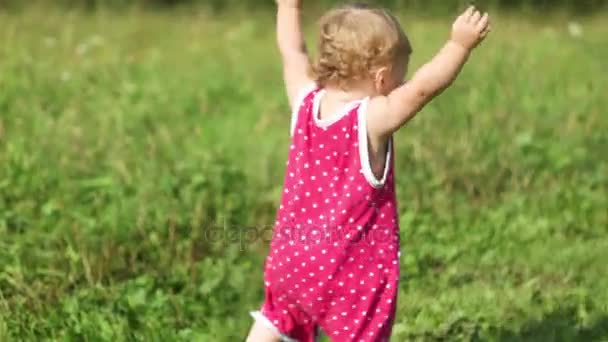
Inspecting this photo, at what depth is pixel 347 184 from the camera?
338 centimetres

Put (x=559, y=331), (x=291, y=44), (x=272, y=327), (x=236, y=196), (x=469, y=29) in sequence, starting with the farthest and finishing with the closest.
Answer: (x=236, y=196) → (x=559, y=331) → (x=291, y=44) → (x=272, y=327) → (x=469, y=29)

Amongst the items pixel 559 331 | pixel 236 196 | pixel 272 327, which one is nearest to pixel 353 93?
pixel 272 327

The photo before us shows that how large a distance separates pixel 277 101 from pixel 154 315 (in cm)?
323

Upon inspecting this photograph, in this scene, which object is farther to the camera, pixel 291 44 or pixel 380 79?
pixel 291 44

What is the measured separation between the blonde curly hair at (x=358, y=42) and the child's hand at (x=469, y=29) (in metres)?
0.21

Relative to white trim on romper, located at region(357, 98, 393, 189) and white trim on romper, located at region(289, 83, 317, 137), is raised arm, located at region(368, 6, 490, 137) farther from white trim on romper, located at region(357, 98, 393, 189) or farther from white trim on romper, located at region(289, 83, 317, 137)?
white trim on romper, located at region(289, 83, 317, 137)

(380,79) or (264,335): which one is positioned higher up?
(380,79)

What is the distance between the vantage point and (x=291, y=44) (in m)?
3.72

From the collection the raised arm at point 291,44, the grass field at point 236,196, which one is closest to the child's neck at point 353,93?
the raised arm at point 291,44

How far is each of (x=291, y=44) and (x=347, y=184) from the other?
588mm

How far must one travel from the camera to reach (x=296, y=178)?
345 cm

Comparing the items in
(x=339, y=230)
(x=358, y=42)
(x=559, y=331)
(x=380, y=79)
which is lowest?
(x=559, y=331)

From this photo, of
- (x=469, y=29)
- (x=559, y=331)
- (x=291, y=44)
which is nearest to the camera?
(x=469, y=29)

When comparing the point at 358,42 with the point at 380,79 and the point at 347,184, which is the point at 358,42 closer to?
the point at 380,79
